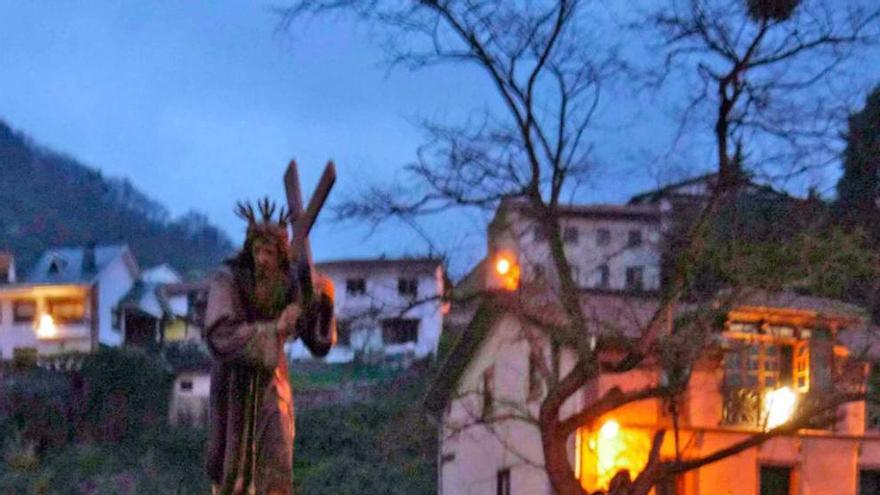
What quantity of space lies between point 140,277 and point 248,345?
192 feet

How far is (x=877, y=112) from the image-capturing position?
2198cm

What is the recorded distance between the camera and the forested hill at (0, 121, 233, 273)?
95.4 m

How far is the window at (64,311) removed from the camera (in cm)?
5956

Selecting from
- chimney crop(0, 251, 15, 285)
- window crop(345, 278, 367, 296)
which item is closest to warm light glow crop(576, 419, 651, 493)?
window crop(345, 278, 367, 296)

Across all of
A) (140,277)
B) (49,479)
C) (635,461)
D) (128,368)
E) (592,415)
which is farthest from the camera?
(140,277)

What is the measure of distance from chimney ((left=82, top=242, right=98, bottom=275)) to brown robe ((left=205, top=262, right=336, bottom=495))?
54835 mm

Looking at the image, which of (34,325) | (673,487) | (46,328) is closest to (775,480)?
(673,487)

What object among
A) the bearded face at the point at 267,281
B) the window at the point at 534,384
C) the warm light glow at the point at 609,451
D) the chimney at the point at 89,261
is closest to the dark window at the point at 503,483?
the window at the point at 534,384

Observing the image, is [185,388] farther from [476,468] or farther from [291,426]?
[291,426]

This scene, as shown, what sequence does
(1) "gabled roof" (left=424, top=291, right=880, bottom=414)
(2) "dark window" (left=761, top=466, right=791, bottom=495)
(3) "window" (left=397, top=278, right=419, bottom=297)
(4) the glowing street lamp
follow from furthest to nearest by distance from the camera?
1. (2) "dark window" (left=761, top=466, right=791, bottom=495)
2. (4) the glowing street lamp
3. (3) "window" (left=397, top=278, right=419, bottom=297)
4. (1) "gabled roof" (left=424, top=291, right=880, bottom=414)

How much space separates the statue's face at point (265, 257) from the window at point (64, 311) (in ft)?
179

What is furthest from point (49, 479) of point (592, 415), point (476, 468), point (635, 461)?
point (592, 415)

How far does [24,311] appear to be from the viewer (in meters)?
59.7

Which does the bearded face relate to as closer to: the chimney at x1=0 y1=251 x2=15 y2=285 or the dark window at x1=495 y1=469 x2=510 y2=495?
the dark window at x1=495 y1=469 x2=510 y2=495
